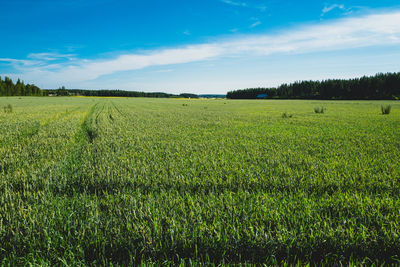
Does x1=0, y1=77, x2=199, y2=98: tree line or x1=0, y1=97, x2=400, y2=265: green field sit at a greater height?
x1=0, y1=77, x2=199, y2=98: tree line

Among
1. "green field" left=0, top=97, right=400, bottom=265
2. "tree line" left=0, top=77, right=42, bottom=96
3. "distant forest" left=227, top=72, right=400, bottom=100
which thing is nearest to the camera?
"green field" left=0, top=97, right=400, bottom=265

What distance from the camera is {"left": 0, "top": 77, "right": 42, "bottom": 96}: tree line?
358ft

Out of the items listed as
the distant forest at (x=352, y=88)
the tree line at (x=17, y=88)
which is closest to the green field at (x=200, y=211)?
the distant forest at (x=352, y=88)

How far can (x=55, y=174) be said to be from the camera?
4000mm

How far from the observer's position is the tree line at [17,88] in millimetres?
109188

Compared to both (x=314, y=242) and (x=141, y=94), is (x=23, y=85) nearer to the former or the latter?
(x=141, y=94)


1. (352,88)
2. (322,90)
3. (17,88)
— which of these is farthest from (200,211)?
(17,88)

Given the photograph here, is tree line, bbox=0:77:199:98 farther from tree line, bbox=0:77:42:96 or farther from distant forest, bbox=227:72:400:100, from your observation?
distant forest, bbox=227:72:400:100

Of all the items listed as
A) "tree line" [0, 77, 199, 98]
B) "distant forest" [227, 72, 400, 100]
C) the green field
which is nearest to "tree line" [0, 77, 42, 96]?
"tree line" [0, 77, 199, 98]

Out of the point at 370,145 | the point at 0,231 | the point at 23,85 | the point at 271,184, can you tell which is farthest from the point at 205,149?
the point at 23,85

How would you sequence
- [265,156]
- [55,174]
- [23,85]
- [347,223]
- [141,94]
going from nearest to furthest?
[347,223], [55,174], [265,156], [23,85], [141,94]

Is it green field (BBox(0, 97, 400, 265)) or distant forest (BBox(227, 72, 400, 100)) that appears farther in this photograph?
distant forest (BBox(227, 72, 400, 100))

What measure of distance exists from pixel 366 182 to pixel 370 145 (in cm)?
383

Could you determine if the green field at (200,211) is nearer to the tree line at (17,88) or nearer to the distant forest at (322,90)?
the distant forest at (322,90)
